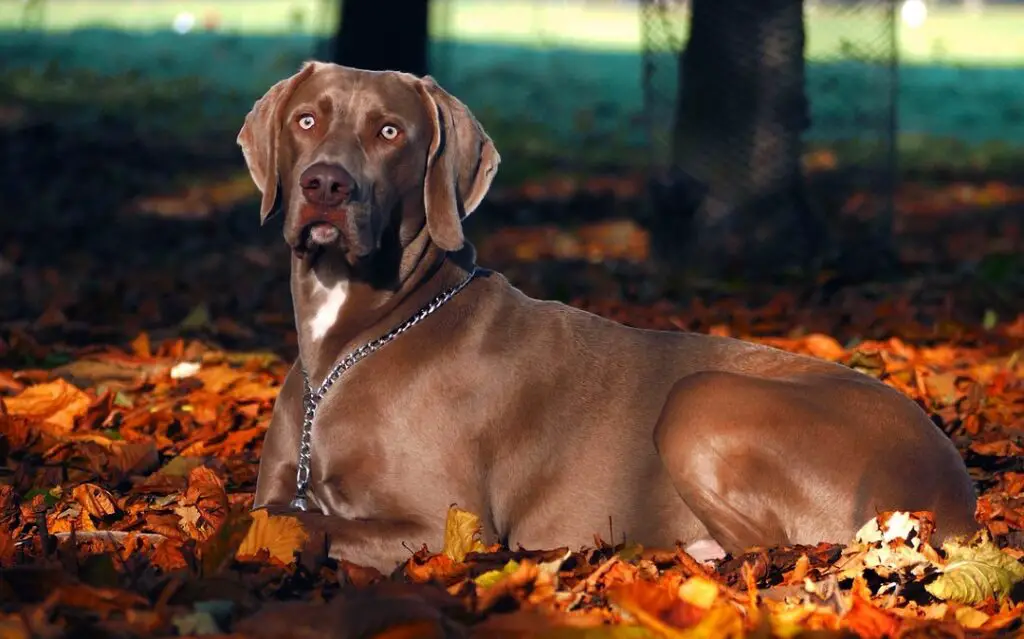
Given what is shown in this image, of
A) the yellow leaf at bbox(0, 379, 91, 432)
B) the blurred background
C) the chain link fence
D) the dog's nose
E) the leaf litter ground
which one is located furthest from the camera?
the chain link fence

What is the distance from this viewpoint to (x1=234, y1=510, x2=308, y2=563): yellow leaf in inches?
175

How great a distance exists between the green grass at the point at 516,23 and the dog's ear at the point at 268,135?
2363 centimetres

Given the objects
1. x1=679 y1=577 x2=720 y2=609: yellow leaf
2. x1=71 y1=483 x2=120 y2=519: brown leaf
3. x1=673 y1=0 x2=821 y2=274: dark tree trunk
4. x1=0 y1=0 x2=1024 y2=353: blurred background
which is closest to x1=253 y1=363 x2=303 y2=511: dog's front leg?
x1=71 y1=483 x2=120 y2=519: brown leaf

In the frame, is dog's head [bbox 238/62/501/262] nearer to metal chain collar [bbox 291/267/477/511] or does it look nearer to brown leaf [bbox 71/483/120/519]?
metal chain collar [bbox 291/267/477/511]

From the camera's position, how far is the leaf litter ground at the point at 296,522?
377 centimetres

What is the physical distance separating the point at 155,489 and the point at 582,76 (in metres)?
25.1

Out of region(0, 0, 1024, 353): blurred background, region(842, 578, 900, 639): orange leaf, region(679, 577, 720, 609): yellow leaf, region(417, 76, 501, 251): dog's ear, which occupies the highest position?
region(417, 76, 501, 251): dog's ear

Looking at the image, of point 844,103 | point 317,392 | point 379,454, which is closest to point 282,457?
point 317,392

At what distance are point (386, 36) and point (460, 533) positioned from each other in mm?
9180

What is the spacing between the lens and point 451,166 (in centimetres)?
527

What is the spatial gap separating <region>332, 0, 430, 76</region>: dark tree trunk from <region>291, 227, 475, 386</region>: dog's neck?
828 centimetres

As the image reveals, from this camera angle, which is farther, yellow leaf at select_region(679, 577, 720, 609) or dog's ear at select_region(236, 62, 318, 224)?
dog's ear at select_region(236, 62, 318, 224)

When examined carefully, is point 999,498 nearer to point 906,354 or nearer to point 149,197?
point 906,354

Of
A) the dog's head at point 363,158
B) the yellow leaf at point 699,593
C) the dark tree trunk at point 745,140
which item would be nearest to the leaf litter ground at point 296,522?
the yellow leaf at point 699,593
